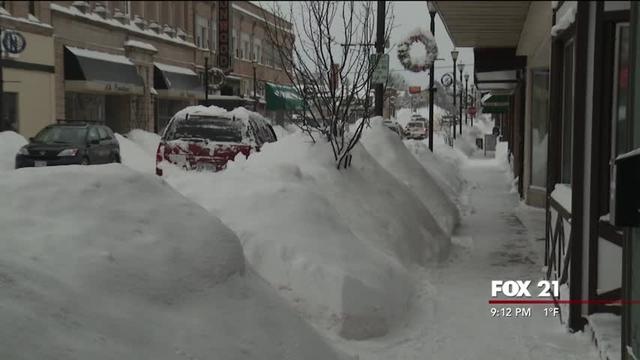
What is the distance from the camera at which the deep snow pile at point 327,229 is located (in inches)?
246

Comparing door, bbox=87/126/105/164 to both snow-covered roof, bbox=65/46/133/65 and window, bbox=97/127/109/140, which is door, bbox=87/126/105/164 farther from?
snow-covered roof, bbox=65/46/133/65

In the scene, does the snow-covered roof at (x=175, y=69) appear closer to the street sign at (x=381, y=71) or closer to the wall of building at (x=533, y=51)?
the wall of building at (x=533, y=51)

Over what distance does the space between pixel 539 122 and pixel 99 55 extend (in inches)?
831

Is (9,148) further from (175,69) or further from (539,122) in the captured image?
(175,69)

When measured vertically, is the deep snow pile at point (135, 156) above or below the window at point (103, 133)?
below

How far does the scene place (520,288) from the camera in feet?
26.4

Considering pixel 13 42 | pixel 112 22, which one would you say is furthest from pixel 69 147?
pixel 112 22

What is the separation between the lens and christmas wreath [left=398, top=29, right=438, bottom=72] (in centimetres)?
1875

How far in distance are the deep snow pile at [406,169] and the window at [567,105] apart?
396 centimetres

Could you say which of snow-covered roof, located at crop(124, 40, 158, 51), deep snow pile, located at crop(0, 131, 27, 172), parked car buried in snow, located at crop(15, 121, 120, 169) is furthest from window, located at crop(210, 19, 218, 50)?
parked car buried in snow, located at crop(15, 121, 120, 169)

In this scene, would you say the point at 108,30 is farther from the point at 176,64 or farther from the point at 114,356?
the point at 114,356

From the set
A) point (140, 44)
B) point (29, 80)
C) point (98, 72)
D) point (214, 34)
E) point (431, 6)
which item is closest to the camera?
point (431, 6)

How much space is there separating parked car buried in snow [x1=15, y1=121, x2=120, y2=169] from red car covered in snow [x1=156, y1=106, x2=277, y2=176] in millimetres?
5234

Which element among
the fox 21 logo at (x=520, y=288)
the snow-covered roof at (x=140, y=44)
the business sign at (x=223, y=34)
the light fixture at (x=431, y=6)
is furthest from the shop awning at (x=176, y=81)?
the fox 21 logo at (x=520, y=288)
